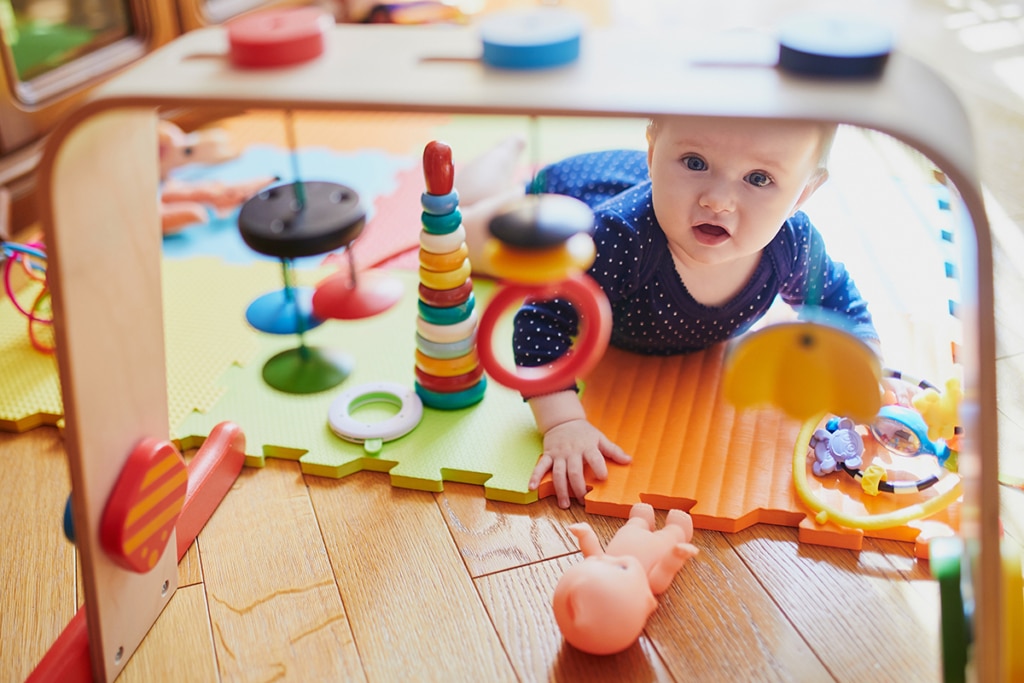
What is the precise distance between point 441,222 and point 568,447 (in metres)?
0.24

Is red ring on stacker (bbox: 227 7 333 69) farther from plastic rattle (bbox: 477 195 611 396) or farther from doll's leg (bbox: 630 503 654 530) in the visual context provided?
doll's leg (bbox: 630 503 654 530)

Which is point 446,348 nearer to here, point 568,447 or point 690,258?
point 568,447

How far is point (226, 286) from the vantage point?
1205 mm

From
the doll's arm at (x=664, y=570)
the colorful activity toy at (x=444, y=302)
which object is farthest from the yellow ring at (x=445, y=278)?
the doll's arm at (x=664, y=570)

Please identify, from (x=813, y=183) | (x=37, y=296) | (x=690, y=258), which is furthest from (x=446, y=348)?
(x=37, y=296)

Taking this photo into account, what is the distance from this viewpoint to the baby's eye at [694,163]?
81cm

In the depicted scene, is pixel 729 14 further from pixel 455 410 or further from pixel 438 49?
pixel 438 49

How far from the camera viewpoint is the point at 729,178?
790mm

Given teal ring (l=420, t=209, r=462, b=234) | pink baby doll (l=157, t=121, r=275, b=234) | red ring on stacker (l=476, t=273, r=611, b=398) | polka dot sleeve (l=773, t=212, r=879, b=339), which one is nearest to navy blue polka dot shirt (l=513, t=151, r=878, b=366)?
polka dot sleeve (l=773, t=212, r=879, b=339)

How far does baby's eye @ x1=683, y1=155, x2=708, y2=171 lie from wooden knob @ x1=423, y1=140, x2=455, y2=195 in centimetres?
22

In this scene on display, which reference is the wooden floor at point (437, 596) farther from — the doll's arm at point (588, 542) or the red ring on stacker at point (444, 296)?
the red ring on stacker at point (444, 296)

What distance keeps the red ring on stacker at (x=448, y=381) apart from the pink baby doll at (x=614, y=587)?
0.25 metres

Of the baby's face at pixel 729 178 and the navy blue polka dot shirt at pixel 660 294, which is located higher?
the baby's face at pixel 729 178

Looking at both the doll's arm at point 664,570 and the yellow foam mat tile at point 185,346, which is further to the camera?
the yellow foam mat tile at point 185,346
